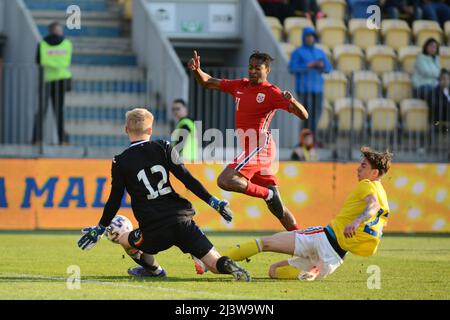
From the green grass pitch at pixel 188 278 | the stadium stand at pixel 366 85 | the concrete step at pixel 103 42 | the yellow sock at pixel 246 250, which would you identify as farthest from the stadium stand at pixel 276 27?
the yellow sock at pixel 246 250

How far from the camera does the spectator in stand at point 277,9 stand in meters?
24.6

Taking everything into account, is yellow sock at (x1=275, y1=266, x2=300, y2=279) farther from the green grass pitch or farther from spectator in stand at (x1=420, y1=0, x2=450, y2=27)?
spectator in stand at (x1=420, y1=0, x2=450, y2=27)

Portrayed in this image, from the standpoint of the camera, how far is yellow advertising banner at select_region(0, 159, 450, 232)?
18.6 meters

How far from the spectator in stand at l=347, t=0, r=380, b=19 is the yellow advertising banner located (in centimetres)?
630

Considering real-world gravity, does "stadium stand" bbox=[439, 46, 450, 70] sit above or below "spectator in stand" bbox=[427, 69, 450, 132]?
above

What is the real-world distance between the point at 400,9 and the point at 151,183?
16.3 m

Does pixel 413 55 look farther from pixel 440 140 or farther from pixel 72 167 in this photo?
pixel 72 167

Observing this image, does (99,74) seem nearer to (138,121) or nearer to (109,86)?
(109,86)

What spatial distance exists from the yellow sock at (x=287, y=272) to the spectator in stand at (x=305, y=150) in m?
8.41

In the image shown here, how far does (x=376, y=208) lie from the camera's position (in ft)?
35.9

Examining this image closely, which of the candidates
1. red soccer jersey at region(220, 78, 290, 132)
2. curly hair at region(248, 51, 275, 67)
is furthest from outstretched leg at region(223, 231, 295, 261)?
curly hair at region(248, 51, 275, 67)

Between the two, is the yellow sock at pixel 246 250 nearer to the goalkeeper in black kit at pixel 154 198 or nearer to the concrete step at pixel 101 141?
the goalkeeper in black kit at pixel 154 198

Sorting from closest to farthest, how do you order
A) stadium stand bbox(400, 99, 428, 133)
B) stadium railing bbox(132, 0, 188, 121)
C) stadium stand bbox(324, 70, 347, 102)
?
stadium stand bbox(400, 99, 428, 133) < stadium railing bbox(132, 0, 188, 121) < stadium stand bbox(324, 70, 347, 102)

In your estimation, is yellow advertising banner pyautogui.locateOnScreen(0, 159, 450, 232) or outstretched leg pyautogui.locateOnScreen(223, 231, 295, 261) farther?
yellow advertising banner pyautogui.locateOnScreen(0, 159, 450, 232)
